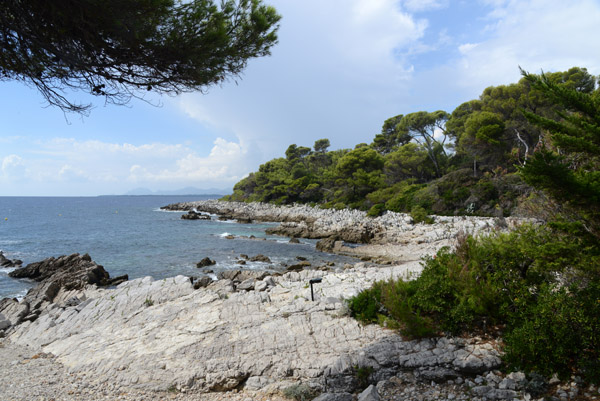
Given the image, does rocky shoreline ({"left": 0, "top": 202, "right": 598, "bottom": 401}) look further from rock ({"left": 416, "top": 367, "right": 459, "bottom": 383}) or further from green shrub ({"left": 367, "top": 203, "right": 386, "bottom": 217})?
green shrub ({"left": 367, "top": 203, "right": 386, "bottom": 217})

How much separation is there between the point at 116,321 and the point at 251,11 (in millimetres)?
8923

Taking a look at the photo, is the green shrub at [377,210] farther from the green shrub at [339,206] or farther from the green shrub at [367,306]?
the green shrub at [367,306]

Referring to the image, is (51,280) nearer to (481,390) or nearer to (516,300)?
(481,390)

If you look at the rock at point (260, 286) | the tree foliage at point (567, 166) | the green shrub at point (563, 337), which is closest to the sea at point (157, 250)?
the rock at point (260, 286)

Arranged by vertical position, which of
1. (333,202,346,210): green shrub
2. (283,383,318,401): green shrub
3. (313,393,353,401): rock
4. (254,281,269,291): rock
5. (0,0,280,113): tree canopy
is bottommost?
(254,281,269,291): rock

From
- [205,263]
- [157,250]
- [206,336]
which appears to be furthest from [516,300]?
[157,250]

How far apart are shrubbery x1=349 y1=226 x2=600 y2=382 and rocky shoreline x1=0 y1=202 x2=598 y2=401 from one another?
29 centimetres

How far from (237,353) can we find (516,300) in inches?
200

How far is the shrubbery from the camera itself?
4.09 metres

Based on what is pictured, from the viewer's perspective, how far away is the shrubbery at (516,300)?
4.09 m

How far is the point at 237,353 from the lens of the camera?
19.8ft

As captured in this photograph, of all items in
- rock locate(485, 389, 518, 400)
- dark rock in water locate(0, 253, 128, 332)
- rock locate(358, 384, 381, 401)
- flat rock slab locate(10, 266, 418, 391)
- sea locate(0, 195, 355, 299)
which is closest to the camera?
rock locate(485, 389, 518, 400)

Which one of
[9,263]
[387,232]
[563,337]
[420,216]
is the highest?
[563,337]

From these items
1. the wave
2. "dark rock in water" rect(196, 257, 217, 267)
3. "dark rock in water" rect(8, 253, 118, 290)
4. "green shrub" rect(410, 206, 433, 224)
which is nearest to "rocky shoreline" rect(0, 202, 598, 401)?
"dark rock in water" rect(8, 253, 118, 290)
